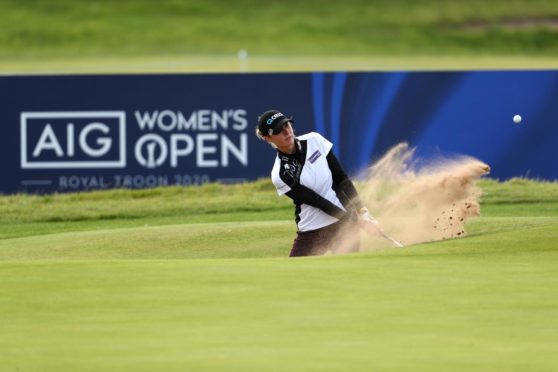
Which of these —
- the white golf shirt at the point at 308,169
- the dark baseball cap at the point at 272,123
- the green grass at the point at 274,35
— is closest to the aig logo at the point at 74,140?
Answer: the white golf shirt at the point at 308,169

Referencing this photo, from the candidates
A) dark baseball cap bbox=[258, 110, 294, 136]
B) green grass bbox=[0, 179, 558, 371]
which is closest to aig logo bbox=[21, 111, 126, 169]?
dark baseball cap bbox=[258, 110, 294, 136]

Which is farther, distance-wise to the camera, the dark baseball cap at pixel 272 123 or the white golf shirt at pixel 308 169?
the white golf shirt at pixel 308 169

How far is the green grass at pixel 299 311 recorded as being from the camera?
6.78m

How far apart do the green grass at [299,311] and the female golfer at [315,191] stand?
200 centimetres

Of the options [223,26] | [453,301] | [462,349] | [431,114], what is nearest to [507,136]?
[431,114]

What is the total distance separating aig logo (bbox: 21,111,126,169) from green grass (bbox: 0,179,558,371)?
10116mm

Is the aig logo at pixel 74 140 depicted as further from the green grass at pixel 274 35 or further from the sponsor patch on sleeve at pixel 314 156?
the green grass at pixel 274 35

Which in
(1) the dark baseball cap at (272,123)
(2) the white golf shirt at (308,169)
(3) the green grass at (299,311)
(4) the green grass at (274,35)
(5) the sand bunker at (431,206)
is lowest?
(3) the green grass at (299,311)

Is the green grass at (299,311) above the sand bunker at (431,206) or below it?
below

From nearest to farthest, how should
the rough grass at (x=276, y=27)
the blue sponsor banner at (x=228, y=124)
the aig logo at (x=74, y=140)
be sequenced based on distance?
the blue sponsor banner at (x=228, y=124) < the aig logo at (x=74, y=140) < the rough grass at (x=276, y=27)

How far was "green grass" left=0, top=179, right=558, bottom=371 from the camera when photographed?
6.78m

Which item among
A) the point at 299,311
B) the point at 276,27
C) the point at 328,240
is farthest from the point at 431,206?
the point at 276,27

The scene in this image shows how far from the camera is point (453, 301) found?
319 inches

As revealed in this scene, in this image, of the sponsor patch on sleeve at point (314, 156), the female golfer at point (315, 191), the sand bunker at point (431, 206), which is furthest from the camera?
the sand bunker at point (431, 206)
